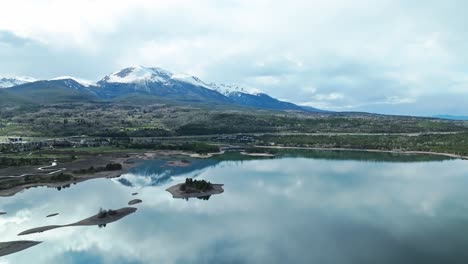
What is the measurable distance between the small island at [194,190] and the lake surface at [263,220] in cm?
224

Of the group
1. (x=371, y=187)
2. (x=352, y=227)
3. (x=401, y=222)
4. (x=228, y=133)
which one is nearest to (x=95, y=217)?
(x=352, y=227)

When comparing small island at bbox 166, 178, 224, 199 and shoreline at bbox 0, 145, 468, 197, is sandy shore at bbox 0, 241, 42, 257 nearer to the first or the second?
shoreline at bbox 0, 145, 468, 197

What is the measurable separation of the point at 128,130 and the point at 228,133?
48182 millimetres

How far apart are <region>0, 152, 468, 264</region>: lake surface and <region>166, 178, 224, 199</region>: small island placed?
224 centimetres

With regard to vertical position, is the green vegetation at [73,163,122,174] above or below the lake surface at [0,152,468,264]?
above

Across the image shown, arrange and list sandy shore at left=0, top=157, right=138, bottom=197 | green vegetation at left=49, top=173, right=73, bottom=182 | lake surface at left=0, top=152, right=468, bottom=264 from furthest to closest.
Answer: green vegetation at left=49, top=173, right=73, bottom=182 → sandy shore at left=0, top=157, right=138, bottom=197 → lake surface at left=0, top=152, right=468, bottom=264

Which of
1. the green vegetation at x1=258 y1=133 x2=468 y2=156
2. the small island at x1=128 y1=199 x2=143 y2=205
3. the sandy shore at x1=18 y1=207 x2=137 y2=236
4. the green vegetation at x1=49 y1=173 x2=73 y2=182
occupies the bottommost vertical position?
the sandy shore at x1=18 y1=207 x2=137 y2=236

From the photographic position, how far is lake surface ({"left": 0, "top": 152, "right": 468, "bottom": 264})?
4544 cm

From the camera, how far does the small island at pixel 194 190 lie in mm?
75125

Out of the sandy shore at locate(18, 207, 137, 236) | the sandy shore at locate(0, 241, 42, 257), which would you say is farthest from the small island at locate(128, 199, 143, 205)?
the sandy shore at locate(0, 241, 42, 257)

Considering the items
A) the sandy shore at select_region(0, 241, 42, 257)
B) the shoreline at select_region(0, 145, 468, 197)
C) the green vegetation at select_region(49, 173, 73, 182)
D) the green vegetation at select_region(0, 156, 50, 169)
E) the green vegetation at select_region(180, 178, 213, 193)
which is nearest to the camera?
the sandy shore at select_region(0, 241, 42, 257)

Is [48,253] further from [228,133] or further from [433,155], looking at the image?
[228,133]

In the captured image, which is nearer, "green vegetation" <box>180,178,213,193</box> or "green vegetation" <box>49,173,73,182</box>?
"green vegetation" <box>180,178,213,193</box>

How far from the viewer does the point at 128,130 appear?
182m
